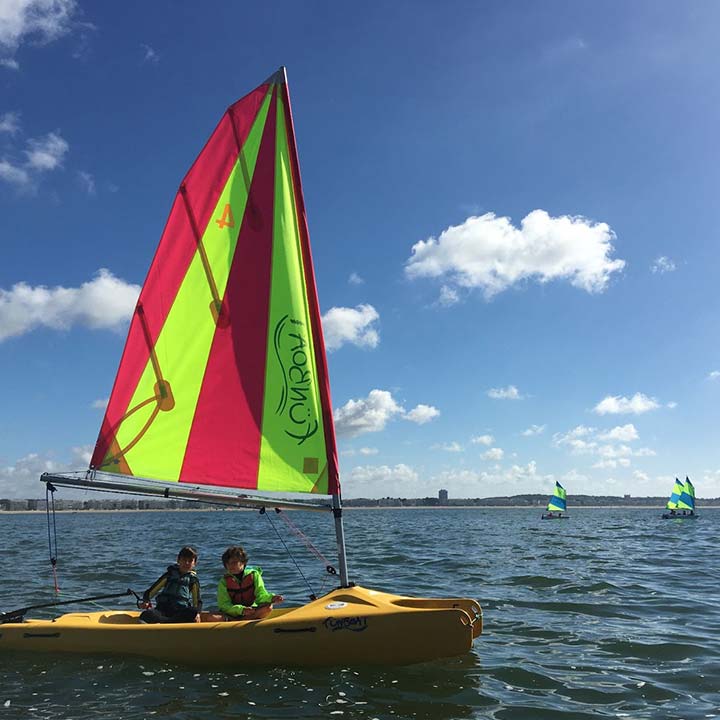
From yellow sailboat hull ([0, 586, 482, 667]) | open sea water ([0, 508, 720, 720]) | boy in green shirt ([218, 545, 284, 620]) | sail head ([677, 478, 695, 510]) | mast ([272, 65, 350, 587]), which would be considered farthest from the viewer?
sail head ([677, 478, 695, 510])

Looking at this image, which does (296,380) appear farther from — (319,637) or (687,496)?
(687,496)

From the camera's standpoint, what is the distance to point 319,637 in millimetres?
8531

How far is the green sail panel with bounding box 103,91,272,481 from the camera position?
9.53 meters

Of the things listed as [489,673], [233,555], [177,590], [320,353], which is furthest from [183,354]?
[489,673]

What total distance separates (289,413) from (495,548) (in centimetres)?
2170

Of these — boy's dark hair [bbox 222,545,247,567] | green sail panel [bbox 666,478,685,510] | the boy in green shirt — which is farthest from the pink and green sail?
green sail panel [bbox 666,478,685,510]

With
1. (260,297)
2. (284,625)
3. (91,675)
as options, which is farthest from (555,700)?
(260,297)

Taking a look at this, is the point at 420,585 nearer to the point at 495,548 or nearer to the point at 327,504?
the point at 327,504

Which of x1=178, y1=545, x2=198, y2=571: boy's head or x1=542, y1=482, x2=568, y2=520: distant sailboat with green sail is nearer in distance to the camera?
x1=178, y1=545, x2=198, y2=571: boy's head

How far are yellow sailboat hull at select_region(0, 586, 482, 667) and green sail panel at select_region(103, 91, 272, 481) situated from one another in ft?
7.60

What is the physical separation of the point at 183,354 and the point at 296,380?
1845mm

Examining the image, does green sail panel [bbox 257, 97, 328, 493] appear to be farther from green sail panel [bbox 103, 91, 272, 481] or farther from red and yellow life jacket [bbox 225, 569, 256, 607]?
red and yellow life jacket [bbox 225, 569, 256, 607]

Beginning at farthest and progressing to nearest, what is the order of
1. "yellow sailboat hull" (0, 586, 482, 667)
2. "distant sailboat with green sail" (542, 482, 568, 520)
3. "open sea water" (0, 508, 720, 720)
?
"distant sailboat with green sail" (542, 482, 568, 520) < "yellow sailboat hull" (0, 586, 482, 667) < "open sea water" (0, 508, 720, 720)

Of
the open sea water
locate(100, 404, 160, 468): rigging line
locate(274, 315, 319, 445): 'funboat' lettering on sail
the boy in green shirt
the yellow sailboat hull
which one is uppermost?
locate(274, 315, 319, 445): 'funboat' lettering on sail
